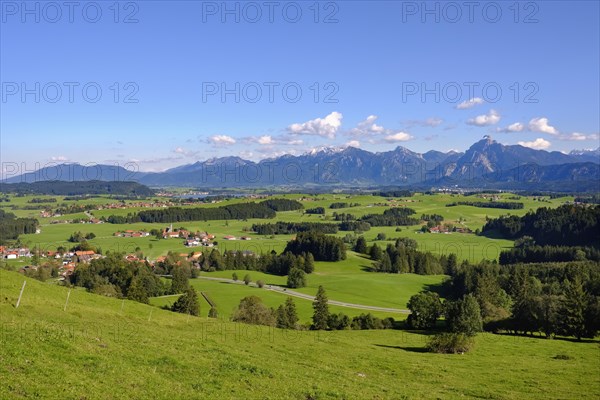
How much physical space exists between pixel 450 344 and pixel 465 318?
38.4ft

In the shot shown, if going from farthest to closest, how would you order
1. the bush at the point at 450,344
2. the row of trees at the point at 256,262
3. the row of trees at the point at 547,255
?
the row of trees at the point at 547,255 < the row of trees at the point at 256,262 < the bush at the point at 450,344

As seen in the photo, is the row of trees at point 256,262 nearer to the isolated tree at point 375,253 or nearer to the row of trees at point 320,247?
the row of trees at point 320,247

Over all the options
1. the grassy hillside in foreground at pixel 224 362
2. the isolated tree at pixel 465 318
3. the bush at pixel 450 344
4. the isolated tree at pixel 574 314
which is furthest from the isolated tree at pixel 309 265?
the bush at pixel 450 344

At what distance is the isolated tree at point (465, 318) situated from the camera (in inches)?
2004

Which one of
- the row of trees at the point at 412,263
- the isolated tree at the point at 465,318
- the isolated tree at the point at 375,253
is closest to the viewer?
the isolated tree at the point at 465,318

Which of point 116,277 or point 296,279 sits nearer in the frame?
point 116,277

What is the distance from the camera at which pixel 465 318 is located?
5191 centimetres

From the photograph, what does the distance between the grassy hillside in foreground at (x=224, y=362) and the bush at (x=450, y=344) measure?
1.39 metres

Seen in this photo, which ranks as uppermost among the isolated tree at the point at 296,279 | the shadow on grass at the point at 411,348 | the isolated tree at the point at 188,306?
the shadow on grass at the point at 411,348

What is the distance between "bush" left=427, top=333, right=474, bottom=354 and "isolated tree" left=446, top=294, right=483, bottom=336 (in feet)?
25.9

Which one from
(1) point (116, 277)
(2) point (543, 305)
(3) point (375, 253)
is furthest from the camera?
(3) point (375, 253)

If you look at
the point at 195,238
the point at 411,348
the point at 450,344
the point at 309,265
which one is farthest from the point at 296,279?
the point at 195,238

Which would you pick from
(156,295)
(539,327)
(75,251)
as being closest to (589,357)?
(539,327)

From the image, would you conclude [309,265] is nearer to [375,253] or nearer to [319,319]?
[375,253]
